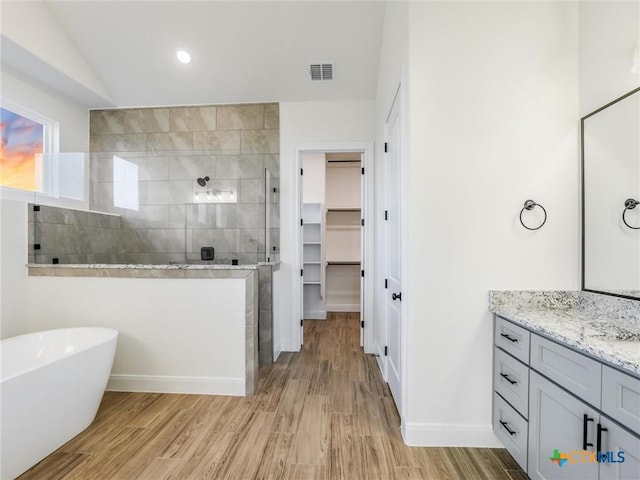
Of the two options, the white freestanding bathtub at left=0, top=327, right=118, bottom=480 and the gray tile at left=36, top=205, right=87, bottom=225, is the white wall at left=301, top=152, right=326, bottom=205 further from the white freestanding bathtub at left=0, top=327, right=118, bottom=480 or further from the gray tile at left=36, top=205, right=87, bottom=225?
the white freestanding bathtub at left=0, top=327, right=118, bottom=480

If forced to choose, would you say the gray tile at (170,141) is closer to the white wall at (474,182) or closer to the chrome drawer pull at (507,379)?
the white wall at (474,182)

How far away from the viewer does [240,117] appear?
385 cm

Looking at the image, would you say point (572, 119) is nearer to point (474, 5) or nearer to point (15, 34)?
point (474, 5)

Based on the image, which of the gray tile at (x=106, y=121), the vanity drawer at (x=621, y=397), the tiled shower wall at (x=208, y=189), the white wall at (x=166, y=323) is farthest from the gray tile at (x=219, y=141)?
the vanity drawer at (x=621, y=397)

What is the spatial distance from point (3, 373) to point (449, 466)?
2.89m

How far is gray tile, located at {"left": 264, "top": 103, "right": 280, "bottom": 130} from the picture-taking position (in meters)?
3.81

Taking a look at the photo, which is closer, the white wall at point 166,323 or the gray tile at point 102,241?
the white wall at point 166,323

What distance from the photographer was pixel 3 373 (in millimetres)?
2150

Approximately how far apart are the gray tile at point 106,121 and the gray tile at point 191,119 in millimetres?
642

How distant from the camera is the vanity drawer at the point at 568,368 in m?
1.22

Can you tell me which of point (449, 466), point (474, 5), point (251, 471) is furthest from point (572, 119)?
point (251, 471)

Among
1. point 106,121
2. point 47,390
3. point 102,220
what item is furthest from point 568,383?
point 106,121

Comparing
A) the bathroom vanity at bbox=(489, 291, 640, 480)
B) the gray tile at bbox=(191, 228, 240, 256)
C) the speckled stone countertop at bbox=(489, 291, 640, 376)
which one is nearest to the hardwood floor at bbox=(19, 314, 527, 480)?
the bathroom vanity at bbox=(489, 291, 640, 480)

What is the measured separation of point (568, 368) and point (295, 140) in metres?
3.27
